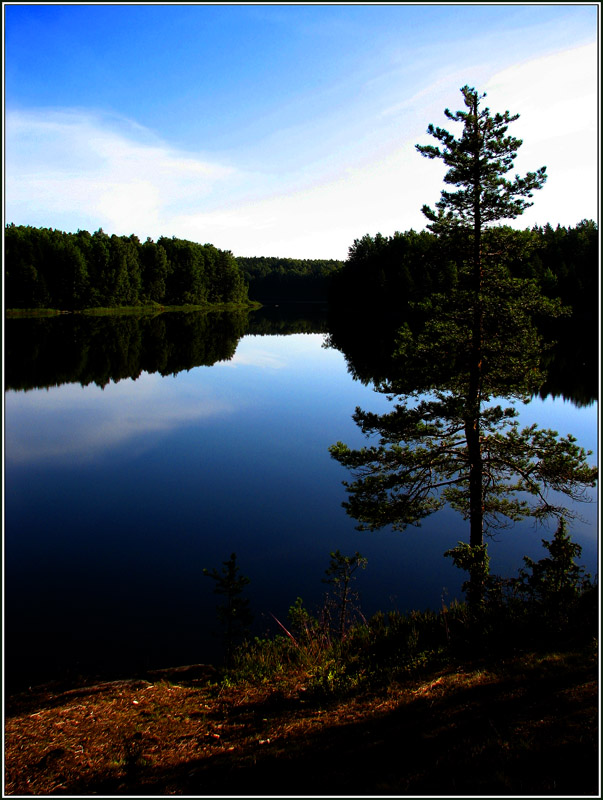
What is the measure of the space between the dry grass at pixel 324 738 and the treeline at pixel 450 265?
880cm

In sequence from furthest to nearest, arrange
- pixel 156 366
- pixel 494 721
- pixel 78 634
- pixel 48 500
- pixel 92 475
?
1. pixel 156 366
2. pixel 92 475
3. pixel 48 500
4. pixel 78 634
5. pixel 494 721

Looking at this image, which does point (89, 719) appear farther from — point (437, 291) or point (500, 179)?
point (500, 179)

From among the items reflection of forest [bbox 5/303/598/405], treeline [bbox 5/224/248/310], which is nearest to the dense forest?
treeline [bbox 5/224/248/310]

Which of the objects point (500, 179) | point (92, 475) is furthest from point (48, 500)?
point (500, 179)

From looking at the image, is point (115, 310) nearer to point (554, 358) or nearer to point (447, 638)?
point (554, 358)

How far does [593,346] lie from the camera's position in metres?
55.3

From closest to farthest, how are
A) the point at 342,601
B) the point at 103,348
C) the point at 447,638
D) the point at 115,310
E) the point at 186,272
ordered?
the point at 447,638, the point at 342,601, the point at 103,348, the point at 115,310, the point at 186,272

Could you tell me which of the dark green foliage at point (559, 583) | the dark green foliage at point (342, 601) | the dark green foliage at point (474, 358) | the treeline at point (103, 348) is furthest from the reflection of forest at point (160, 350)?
the dark green foliage at point (559, 583)

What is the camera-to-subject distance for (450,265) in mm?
12148

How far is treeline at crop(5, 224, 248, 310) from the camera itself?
3100 inches

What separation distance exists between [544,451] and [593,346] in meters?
52.0

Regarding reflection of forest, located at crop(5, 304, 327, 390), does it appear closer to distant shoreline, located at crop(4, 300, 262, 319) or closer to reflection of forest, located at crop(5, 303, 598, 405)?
reflection of forest, located at crop(5, 303, 598, 405)

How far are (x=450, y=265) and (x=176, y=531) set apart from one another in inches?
443

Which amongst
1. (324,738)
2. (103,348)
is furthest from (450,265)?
(103,348)
